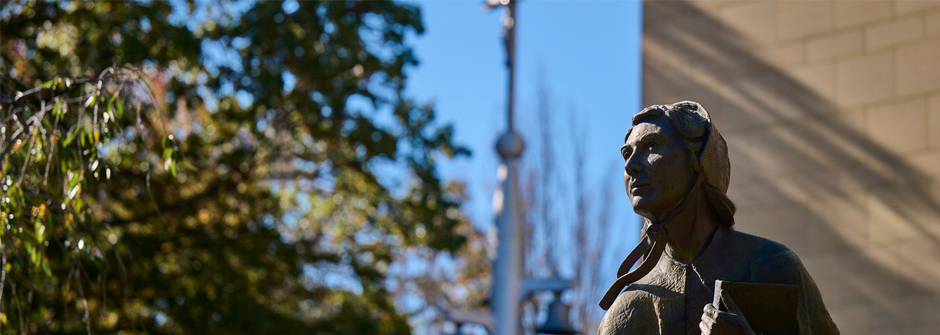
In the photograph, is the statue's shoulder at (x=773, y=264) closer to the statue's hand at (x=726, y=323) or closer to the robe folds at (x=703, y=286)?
the robe folds at (x=703, y=286)

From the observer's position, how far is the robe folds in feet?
13.0

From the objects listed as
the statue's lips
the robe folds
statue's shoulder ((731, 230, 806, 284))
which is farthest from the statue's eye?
statue's shoulder ((731, 230, 806, 284))

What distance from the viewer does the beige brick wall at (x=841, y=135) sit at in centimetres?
1098

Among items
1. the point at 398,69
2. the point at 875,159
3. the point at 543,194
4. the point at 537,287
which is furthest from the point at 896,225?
the point at 543,194

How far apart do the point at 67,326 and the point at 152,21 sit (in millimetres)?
3760

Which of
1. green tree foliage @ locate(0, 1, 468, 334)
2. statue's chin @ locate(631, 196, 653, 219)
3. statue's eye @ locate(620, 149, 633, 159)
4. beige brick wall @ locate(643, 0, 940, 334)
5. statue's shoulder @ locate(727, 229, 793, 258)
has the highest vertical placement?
statue's eye @ locate(620, 149, 633, 159)

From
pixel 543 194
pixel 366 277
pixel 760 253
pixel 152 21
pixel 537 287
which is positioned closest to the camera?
pixel 760 253

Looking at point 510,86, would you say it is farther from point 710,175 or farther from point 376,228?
point 710,175

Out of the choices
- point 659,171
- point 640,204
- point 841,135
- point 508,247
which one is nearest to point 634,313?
point 640,204

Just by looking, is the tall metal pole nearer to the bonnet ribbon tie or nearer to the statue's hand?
the bonnet ribbon tie

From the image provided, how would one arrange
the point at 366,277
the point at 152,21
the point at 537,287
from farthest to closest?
the point at 366,277
the point at 152,21
the point at 537,287

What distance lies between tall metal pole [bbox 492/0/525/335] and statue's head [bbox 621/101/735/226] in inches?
429

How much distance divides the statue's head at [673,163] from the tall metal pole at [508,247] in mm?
10888

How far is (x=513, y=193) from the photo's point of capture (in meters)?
15.8
